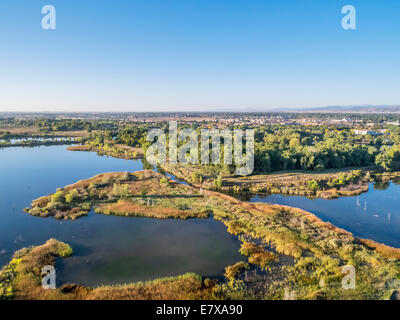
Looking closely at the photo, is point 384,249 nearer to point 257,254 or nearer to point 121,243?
point 257,254

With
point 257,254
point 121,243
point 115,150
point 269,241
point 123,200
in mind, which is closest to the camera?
point 257,254

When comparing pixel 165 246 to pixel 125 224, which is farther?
pixel 125 224

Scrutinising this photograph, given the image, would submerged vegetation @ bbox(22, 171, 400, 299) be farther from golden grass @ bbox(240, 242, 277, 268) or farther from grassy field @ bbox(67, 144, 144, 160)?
grassy field @ bbox(67, 144, 144, 160)

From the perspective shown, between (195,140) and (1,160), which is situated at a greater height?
(195,140)

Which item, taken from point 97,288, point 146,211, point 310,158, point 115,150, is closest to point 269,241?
point 146,211
